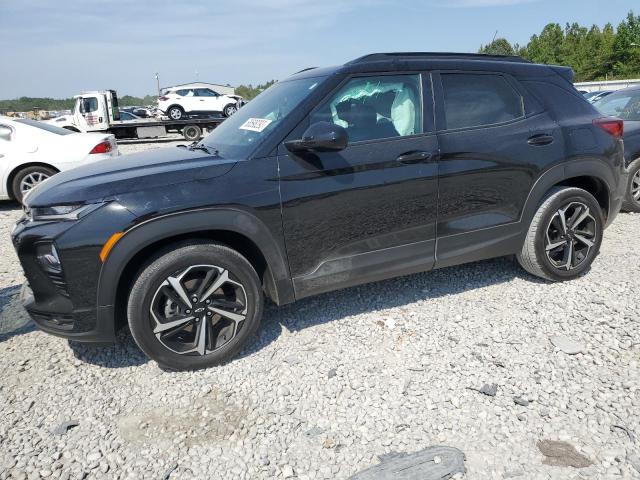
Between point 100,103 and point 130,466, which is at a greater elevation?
point 100,103

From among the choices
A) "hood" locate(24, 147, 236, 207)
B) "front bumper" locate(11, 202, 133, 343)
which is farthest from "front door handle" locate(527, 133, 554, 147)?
"front bumper" locate(11, 202, 133, 343)

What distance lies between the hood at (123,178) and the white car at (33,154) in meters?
4.67

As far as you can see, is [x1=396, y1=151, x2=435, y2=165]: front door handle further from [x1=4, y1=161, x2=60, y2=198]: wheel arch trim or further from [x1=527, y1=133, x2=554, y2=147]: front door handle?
[x1=4, y1=161, x2=60, y2=198]: wheel arch trim

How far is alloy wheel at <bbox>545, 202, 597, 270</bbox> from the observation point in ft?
12.3

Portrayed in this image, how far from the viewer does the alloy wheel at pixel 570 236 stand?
3740 mm

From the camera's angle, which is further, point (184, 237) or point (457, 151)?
point (457, 151)

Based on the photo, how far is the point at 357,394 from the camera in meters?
2.64

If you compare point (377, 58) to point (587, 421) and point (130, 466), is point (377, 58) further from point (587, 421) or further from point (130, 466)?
point (130, 466)

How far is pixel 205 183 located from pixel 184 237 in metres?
0.37

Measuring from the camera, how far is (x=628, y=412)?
93.8 inches

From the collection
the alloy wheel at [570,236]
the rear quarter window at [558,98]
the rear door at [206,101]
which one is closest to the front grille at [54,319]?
the alloy wheel at [570,236]

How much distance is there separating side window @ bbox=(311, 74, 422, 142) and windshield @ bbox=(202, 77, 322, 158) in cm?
21

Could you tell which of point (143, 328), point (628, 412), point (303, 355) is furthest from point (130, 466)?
point (628, 412)

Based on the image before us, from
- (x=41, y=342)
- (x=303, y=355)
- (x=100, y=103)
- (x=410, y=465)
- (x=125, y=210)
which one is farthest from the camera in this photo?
(x=100, y=103)
